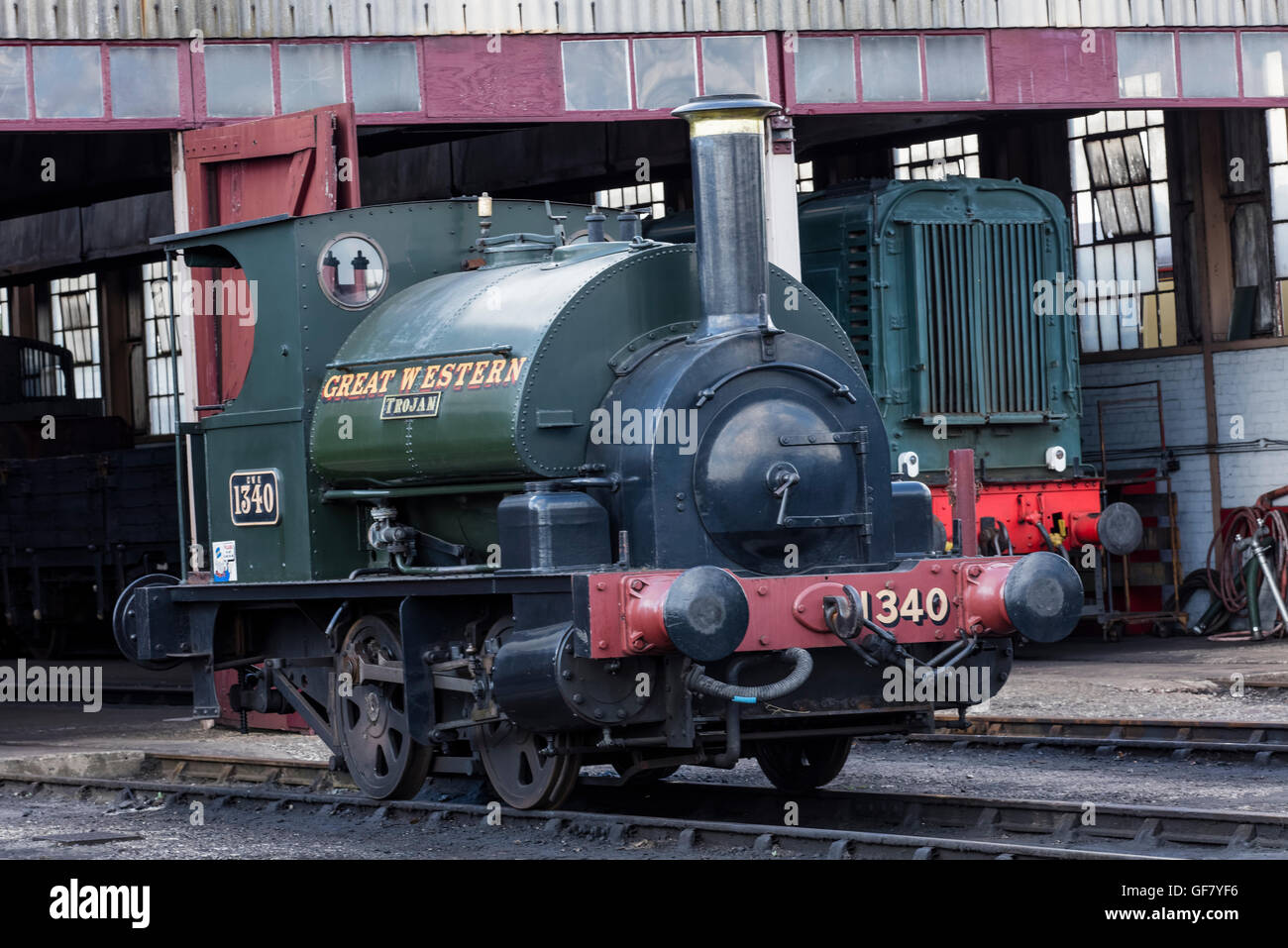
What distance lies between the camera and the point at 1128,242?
20.6 m

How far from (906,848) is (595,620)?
1.46 metres

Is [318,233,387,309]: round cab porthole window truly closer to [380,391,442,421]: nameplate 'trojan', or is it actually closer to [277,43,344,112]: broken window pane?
[380,391,442,421]: nameplate 'trojan'

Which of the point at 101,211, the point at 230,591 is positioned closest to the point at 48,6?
the point at 230,591

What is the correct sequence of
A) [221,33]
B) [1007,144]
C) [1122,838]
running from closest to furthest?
[1122,838], [221,33], [1007,144]

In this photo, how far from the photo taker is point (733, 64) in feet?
49.6

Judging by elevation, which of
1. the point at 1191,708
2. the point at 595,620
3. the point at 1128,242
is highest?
the point at 1128,242

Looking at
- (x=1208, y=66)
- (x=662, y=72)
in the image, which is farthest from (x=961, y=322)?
(x=662, y=72)

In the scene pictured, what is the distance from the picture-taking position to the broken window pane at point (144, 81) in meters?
14.0

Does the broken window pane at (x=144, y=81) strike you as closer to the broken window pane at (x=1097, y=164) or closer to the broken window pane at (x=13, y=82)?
the broken window pane at (x=13, y=82)

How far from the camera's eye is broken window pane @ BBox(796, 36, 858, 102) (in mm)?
15281

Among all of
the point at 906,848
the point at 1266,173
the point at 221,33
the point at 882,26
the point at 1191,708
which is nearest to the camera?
the point at 906,848

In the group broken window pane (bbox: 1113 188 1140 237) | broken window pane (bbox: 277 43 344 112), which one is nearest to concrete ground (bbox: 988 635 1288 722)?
broken window pane (bbox: 1113 188 1140 237)
